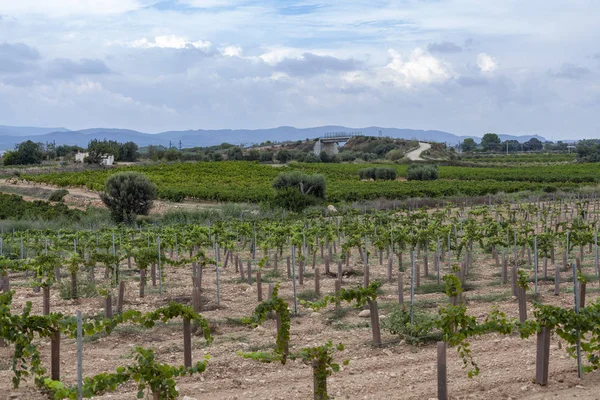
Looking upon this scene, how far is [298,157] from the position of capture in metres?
92.0

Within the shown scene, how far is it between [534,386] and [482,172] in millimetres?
59330

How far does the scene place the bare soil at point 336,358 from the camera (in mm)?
7812

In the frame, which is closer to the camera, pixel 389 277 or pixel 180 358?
pixel 180 358

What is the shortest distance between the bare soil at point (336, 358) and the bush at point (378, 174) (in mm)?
50122

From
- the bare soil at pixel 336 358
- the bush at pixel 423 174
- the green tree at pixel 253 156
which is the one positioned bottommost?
the bare soil at pixel 336 358

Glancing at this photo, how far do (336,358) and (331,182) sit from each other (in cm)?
4678

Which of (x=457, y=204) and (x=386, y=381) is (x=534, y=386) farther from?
(x=457, y=204)

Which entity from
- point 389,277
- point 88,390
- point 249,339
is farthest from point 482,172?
point 88,390

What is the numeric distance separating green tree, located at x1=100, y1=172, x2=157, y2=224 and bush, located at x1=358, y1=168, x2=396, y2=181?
103ft

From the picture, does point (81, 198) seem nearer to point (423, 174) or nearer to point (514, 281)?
point (423, 174)

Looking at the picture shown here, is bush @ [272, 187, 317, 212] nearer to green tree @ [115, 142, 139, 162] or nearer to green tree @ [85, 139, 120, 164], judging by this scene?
green tree @ [85, 139, 120, 164]

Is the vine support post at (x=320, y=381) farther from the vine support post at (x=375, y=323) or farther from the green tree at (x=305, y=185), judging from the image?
the green tree at (x=305, y=185)

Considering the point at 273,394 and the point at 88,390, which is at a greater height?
the point at 88,390

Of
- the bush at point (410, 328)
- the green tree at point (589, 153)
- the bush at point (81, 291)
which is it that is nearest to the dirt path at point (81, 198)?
the bush at point (81, 291)
